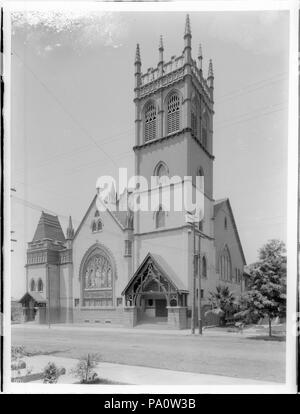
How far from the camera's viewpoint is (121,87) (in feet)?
22.9

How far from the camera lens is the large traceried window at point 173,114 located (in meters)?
7.12

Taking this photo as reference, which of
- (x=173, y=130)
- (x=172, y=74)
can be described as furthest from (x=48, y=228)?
(x=172, y=74)

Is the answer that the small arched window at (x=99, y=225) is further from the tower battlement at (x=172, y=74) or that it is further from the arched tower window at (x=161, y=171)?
the tower battlement at (x=172, y=74)

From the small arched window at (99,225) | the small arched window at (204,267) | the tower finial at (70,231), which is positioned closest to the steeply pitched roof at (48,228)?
the tower finial at (70,231)

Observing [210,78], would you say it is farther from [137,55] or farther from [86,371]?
[86,371]

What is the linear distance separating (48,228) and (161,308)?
2.41 metres

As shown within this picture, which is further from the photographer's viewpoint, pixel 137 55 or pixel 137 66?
pixel 137 66

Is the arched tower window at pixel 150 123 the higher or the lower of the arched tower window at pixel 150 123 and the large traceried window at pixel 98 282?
the higher

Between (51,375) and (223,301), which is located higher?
(223,301)

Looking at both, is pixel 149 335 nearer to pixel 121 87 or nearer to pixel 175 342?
pixel 175 342

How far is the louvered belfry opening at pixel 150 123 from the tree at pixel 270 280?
2702 mm

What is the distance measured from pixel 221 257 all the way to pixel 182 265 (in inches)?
26.8

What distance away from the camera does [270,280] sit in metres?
6.42
